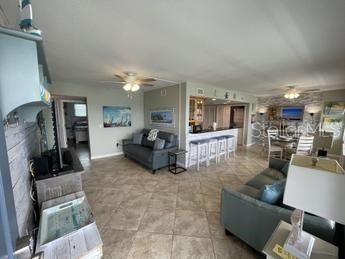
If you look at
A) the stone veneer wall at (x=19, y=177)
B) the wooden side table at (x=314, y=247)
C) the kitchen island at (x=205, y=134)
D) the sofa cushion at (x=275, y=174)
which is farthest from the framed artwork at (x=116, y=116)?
the wooden side table at (x=314, y=247)

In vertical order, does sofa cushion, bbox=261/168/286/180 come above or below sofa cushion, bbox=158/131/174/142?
below

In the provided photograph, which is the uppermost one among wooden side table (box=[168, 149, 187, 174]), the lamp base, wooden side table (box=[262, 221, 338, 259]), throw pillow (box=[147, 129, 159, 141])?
throw pillow (box=[147, 129, 159, 141])

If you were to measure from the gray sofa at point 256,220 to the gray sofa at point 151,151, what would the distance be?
2313 mm

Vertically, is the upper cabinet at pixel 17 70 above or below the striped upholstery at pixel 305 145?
above

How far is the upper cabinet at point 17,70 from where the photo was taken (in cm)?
75

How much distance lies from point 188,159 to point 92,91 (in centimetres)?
382

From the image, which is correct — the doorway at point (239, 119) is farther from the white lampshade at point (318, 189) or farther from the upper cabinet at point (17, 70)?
the upper cabinet at point (17, 70)

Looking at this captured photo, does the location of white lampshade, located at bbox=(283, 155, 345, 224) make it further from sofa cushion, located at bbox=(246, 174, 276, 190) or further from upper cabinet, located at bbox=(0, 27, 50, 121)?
upper cabinet, located at bbox=(0, 27, 50, 121)

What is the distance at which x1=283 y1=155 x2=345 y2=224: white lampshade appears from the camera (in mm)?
880

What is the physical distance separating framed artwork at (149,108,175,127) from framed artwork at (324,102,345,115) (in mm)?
5913

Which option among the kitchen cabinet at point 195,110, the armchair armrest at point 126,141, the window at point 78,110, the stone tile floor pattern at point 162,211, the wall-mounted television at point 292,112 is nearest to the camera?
the stone tile floor pattern at point 162,211

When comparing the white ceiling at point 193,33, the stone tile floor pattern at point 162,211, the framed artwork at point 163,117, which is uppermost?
the white ceiling at point 193,33

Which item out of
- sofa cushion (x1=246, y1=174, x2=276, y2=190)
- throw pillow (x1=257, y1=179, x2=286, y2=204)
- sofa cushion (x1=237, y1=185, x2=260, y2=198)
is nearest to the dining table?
sofa cushion (x1=246, y1=174, x2=276, y2=190)

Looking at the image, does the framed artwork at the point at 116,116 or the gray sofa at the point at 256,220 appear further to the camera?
the framed artwork at the point at 116,116
